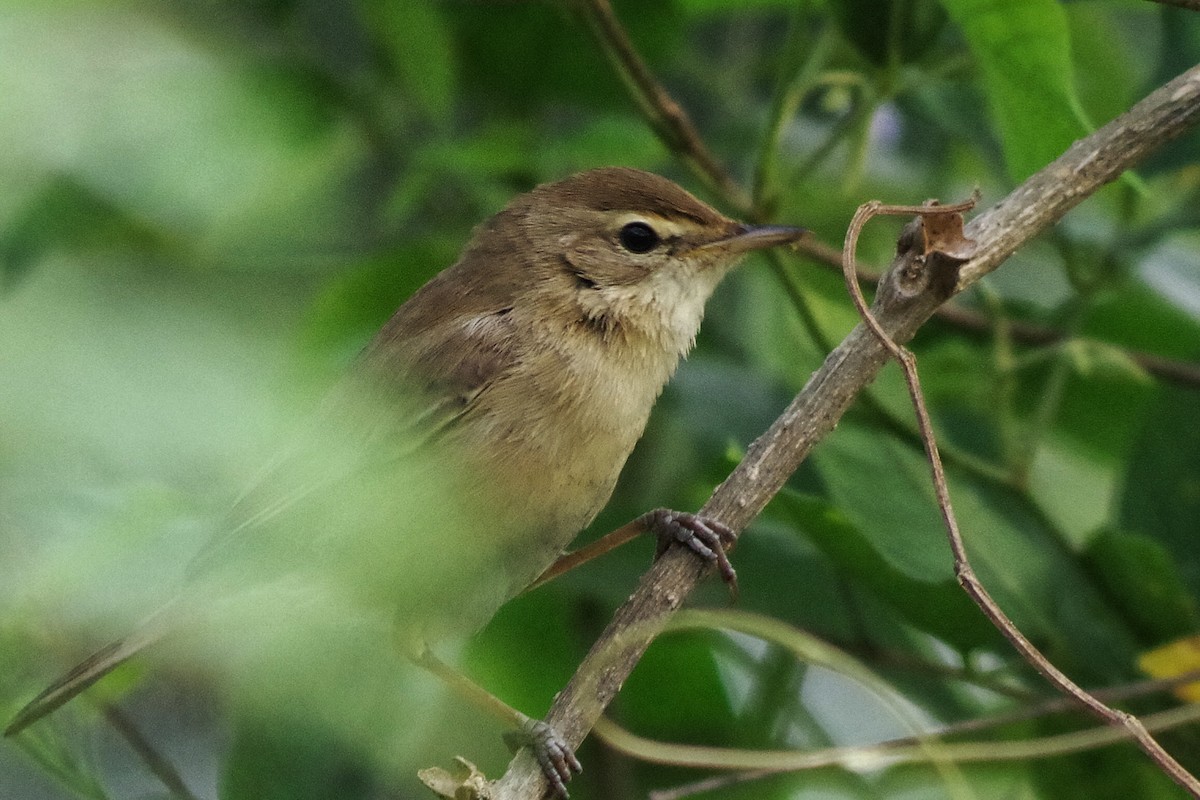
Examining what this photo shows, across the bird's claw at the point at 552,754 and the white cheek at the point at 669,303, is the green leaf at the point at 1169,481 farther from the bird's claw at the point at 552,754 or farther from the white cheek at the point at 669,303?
the bird's claw at the point at 552,754

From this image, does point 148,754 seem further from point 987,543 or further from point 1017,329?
point 1017,329

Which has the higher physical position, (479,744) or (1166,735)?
(1166,735)

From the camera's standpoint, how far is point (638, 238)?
10.7ft

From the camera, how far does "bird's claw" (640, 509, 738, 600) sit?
2.41 m

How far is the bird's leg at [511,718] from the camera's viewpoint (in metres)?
2.21

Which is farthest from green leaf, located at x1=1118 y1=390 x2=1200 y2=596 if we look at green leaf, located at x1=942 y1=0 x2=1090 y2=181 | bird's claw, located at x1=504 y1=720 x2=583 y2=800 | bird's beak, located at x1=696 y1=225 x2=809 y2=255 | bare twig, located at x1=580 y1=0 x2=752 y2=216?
bird's claw, located at x1=504 y1=720 x2=583 y2=800

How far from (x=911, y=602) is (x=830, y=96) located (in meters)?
1.35

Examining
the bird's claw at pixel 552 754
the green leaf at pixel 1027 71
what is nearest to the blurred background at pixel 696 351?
the green leaf at pixel 1027 71

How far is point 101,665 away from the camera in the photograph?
2439 mm

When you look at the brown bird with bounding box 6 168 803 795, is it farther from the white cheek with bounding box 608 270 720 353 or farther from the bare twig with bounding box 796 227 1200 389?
the bare twig with bounding box 796 227 1200 389

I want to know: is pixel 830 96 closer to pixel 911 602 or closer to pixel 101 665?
pixel 911 602

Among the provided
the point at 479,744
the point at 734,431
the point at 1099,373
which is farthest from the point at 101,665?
the point at 1099,373

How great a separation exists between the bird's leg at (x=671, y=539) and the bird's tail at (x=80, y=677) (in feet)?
2.83

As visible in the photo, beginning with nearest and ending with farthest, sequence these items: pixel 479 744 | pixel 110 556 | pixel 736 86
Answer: pixel 110 556
pixel 479 744
pixel 736 86
